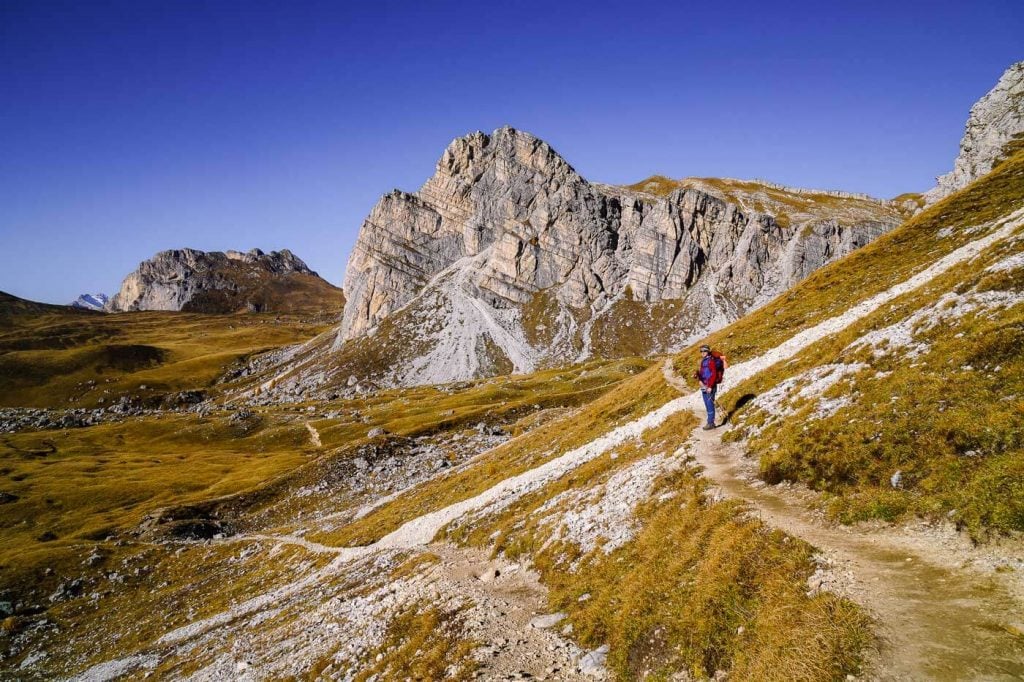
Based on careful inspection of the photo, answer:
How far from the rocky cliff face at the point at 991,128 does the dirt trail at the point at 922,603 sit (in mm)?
119315

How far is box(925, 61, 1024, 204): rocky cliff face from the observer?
322ft

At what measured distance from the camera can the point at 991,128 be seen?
105m

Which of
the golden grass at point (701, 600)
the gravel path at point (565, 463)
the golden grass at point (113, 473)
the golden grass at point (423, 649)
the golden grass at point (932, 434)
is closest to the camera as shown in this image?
the golden grass at point (701, 600)

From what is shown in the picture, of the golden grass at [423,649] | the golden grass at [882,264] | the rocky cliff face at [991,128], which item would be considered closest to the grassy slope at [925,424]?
the golden grass at [882,264]

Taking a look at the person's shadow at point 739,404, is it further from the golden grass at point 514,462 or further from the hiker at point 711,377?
the golden grass at point 514,462

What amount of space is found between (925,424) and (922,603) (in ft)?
26.3

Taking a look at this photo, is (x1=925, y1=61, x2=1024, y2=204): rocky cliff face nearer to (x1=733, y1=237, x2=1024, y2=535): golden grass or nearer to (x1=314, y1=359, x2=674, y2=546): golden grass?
(x1=314, y1=359, x2=674, y2=546): golden grass

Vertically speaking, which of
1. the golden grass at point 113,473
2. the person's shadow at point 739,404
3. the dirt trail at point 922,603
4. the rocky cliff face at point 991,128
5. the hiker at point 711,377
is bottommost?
the golden grass at point 113,473

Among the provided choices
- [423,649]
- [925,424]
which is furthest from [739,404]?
[423,649]

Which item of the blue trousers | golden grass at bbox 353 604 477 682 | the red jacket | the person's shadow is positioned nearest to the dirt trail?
golden grass at bbox 353 604 477 682

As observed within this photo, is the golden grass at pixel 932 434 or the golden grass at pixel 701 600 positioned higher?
the golden grass at pixel 932 434

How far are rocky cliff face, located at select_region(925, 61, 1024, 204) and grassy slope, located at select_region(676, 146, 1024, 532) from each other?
102176mm

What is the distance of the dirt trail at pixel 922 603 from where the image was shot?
29.0ft

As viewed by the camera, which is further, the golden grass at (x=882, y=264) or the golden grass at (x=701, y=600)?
the golden grass at (x=882, y=264)
